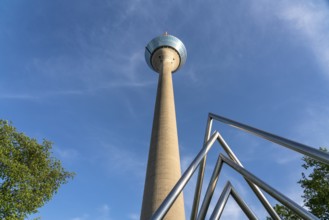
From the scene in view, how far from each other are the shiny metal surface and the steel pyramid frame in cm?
2953

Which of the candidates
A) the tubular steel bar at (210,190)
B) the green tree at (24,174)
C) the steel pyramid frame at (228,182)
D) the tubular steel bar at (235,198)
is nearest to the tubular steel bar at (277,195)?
the steel pyramid frame at (228,182)

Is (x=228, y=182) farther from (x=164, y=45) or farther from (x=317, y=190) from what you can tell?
(x=164, y=45)

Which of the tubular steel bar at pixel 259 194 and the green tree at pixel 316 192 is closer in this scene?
→ the tubular steel bar at pixel 259 194

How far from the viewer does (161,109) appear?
22.4 meters

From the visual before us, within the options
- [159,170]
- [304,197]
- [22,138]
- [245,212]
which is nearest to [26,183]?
[22,138]

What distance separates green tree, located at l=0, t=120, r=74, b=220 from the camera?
52.5ft

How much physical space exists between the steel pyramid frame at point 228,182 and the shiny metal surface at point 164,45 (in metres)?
29.5

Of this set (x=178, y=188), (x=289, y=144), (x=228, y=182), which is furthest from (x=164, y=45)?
(x=289, y=144)

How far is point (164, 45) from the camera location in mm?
33719

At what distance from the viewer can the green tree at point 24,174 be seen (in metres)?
16.0

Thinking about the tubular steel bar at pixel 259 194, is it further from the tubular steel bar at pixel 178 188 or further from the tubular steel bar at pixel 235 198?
the tubular steel bar at pixel 178 188

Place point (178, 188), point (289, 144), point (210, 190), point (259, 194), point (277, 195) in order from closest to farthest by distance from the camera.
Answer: point (289, 144) → point (178, 188) → point (277, 195) → point (210, 190) → point (259, 194)

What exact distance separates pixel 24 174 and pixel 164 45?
22206 mm

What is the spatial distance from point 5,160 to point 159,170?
9131 millimetres
